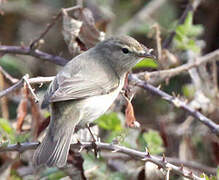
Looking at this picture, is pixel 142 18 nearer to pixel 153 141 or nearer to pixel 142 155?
pixel 153 141

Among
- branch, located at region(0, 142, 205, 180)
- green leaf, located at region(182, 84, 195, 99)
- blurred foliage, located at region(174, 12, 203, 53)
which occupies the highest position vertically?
blurred foliage, located at region(174, 12, 203, 53)

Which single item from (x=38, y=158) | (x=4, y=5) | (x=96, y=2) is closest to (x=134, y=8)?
(x=96, y=2)

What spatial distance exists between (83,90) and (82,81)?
0.15 m

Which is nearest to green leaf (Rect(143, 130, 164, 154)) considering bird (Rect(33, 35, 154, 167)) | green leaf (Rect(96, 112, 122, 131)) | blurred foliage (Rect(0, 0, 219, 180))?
blurred foliage (Rect(0, 0, 219, 180))

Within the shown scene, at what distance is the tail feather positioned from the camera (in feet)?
11.2

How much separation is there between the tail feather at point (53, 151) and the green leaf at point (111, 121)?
102 cm

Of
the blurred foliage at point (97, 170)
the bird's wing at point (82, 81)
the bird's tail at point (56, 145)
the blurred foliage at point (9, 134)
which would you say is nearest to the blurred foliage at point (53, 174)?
the blurred foliage at point (97, 170)

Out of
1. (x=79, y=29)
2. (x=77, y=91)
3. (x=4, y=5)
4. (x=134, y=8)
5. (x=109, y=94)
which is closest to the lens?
(x=77, y=91)

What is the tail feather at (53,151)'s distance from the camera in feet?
11.2

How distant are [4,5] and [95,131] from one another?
3428 millimetres

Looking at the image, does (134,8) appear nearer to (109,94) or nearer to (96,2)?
(96,2)

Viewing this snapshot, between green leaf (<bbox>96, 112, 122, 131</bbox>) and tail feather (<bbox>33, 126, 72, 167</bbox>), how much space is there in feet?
3.35

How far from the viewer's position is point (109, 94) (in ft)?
13.4

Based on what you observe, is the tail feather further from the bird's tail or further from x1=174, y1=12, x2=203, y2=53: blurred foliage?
x1=174, y1=12, x2=203, y2=53: blurred foliage
